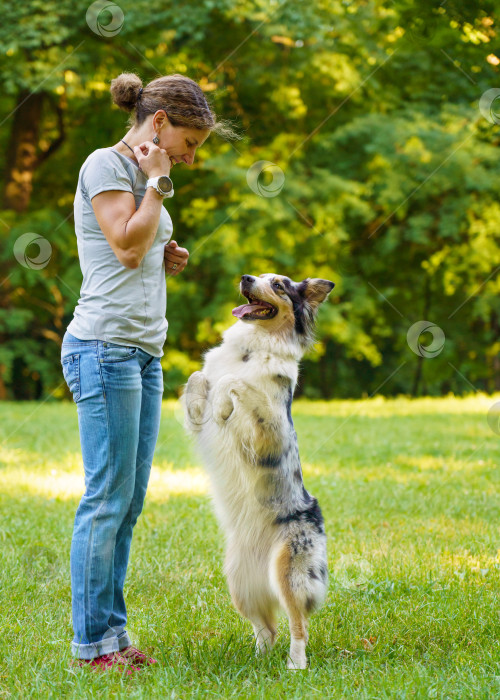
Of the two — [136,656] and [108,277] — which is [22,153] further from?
[136,656]

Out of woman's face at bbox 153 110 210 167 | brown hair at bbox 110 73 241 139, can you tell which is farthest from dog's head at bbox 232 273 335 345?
brown hair at bbox 110 73 241 139

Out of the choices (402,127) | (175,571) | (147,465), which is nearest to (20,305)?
(402,127)

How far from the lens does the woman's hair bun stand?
9.78 ft

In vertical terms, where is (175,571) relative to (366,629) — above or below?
below

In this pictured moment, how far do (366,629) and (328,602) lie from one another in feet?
1.37

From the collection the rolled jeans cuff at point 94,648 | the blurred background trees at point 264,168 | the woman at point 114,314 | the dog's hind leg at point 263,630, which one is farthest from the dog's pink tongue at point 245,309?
the blurred background trees at point 264,168

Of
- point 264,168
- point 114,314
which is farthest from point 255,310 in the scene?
point 264,168

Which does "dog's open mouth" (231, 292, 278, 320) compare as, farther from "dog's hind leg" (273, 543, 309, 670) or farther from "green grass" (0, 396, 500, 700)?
"green grass" (0, 396, 500, 700)

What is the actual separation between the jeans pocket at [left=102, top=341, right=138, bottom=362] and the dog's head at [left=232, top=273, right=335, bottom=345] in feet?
2.91

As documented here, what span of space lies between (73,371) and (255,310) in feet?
3.76

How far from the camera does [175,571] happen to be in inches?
187

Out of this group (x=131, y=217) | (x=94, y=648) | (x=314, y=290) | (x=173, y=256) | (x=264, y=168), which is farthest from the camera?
(x=264, y=168)

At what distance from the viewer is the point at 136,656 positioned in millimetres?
3291

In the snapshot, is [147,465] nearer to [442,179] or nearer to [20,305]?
[442,179]
